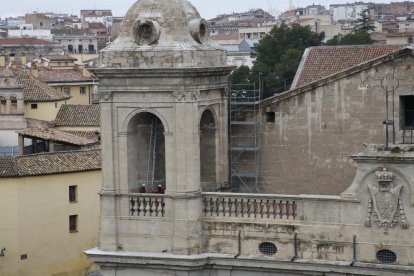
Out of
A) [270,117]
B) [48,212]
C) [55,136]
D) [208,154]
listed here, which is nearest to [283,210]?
[208,154]

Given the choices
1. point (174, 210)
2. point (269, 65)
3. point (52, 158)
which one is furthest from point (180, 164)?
point (269, 65)

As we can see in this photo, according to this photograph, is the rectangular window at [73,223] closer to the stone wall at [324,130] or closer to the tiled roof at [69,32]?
the stone wall at [324,130]

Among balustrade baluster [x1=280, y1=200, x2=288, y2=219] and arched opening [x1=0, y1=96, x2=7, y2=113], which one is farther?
arched opening [x1=0, y1=96, x2=7, y2=113]

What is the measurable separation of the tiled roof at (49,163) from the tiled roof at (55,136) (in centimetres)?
419

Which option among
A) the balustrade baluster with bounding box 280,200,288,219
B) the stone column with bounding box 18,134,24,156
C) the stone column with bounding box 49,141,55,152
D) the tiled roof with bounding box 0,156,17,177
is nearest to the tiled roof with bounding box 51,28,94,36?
the stone column with bounding box 18,134,24,156

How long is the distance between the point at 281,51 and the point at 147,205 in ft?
196

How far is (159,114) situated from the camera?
2784 centimetres

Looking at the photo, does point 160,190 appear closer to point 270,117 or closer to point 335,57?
point 270,117

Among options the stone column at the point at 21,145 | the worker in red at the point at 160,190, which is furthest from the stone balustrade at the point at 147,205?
the stone column at the point at 21,145

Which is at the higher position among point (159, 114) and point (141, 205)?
point (159, 114)

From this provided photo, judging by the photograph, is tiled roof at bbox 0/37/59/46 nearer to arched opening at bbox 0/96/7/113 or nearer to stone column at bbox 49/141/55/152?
arched opening at bbox 0/96/7/113

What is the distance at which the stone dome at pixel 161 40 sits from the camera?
27.7 meters

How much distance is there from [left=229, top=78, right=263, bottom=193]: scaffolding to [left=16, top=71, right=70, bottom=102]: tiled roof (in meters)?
38.7

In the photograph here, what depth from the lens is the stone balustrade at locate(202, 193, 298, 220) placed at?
1082 inches
